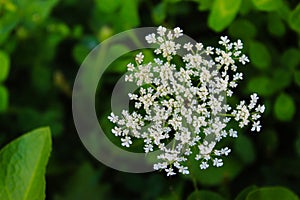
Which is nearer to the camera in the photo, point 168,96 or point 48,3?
point 168,96

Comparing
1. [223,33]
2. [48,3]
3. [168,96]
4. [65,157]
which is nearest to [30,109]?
[65,157]

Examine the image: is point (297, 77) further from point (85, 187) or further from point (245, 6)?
point (85, 187)

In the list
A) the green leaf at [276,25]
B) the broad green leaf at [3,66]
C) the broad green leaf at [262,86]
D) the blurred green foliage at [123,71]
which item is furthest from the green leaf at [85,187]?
the green leaf at [276,25]

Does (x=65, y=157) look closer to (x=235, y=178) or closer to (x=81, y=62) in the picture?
(x=81, y=62)

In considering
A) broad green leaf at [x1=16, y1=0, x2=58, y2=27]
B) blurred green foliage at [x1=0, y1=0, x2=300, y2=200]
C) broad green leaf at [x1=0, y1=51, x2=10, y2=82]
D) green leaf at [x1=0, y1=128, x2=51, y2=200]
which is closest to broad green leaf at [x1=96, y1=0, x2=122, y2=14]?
blurred green foliage at [x1=0, y1=0, x2=300, y2=200]

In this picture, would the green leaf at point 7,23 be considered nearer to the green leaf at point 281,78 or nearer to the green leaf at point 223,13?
the green leaf at point 223,13

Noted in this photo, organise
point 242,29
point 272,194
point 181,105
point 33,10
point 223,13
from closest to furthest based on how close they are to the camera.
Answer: point 181,105, point 272,194, point 223,13, point 242,29, point 33,10

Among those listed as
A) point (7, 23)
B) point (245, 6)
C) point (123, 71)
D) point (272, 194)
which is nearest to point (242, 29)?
point (245, 6)
